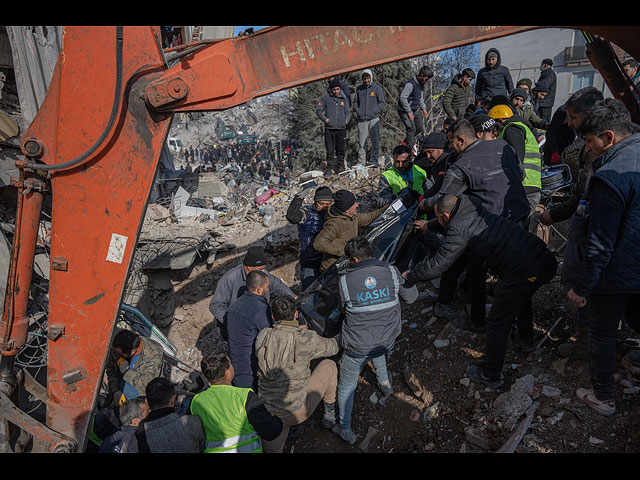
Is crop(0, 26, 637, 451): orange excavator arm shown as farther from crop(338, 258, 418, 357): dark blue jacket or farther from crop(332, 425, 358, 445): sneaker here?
crop(332, 425, 358, 445): sneaker

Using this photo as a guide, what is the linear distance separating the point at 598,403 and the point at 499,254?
4.29 feet

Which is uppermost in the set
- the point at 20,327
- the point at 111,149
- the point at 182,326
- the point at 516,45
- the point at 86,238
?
the point at 516,45

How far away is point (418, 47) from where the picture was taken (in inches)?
92.7

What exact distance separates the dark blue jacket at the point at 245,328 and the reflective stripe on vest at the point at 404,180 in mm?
2415

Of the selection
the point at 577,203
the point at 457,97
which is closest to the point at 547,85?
the point at 457,97

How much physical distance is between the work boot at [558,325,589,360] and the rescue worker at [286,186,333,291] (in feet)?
8.89

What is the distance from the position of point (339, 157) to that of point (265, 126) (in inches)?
749

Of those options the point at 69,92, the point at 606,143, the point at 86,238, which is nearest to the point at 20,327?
the point at 86,238

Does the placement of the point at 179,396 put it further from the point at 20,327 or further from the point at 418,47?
the point at 418,47

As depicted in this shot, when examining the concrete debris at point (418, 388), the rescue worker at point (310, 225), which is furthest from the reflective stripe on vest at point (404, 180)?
the concrete debris at point (418, 388)

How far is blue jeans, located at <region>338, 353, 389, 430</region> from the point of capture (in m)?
3.73

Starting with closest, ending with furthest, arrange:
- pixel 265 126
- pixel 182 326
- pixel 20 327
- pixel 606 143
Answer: pixel 20 327 → pixel 606 143 → pixel 182 326 → pixel 265 126

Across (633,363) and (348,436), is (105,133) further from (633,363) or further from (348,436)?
(633,363)

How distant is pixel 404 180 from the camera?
17.2 feet
